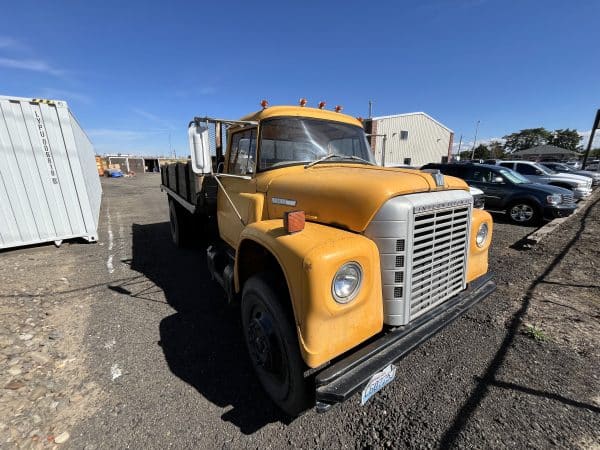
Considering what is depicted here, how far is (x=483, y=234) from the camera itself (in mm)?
2887

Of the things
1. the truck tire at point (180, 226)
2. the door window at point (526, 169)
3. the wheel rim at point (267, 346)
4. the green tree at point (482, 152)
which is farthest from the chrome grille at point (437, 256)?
the green tree at point (482, 152)

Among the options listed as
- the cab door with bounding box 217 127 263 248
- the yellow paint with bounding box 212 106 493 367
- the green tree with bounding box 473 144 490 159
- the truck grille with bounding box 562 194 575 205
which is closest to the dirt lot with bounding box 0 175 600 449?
the yellow paint with bounding box 212 106 493 367

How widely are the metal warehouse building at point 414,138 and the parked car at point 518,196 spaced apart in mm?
19949

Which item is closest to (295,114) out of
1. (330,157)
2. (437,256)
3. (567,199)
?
(330,157)

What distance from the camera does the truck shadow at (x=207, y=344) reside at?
7.59 ft

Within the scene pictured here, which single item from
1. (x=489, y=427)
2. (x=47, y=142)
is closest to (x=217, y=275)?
(x=489, y=427)

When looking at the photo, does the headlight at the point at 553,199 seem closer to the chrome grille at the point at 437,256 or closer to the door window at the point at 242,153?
the chrome grille at the point at 437,256

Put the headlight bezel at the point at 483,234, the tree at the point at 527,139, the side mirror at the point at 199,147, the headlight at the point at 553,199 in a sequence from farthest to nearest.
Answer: the tree at the point at 527,139 < the headlight at the point at 553,199 < the headlight bezel at the point at 483,234 < the side mirror at the point at 199,147

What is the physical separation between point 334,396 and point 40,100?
8333 millimetres

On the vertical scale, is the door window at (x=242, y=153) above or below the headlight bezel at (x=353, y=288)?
above

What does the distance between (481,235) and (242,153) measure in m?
2.75

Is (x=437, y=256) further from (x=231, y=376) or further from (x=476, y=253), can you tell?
(x=231, y=376)

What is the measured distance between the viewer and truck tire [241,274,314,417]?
191 centimetres

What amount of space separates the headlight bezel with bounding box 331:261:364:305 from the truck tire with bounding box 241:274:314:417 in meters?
0.43
